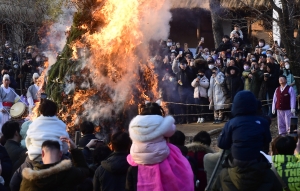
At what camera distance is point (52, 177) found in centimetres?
562

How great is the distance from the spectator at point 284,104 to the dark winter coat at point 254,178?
8.88 m

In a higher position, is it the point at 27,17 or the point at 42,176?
the point at 27,17

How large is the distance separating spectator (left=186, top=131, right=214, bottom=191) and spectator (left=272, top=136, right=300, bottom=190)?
112cm

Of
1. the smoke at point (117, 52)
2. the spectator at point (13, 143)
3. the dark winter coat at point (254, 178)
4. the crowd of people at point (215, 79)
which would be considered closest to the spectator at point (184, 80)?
the crowd of people at point (215, 79)

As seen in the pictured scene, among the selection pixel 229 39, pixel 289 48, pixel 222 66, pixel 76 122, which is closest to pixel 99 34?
pixel 76 122

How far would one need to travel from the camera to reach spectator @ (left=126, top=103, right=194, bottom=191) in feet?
19.2

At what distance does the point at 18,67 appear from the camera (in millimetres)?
23500

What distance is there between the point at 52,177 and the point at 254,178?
1922 millimetres

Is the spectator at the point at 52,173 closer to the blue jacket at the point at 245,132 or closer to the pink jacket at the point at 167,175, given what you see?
the pink jacket at the point at 167,175

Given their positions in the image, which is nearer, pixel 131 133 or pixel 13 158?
pixel 131 133

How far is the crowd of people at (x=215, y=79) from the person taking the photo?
16.4 meters

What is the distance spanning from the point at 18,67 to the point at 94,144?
1646cm

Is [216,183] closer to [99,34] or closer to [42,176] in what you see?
[42,176]

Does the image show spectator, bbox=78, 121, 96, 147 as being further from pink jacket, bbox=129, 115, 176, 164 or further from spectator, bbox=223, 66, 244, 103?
spectator, bbox=223, 66, 244, 103
